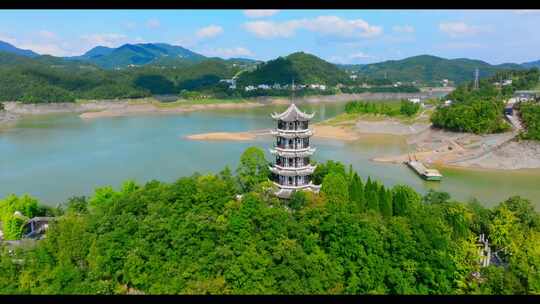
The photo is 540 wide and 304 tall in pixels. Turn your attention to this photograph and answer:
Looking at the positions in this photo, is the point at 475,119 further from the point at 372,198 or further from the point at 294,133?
the point at 294,133

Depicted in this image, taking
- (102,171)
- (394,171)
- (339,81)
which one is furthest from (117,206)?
(339,81)

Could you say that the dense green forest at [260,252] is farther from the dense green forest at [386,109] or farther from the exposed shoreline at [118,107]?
the exposed shoreline at [118,107]

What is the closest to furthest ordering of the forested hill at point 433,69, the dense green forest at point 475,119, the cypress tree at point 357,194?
the cypress tree at point 357,194 < the dense green forest at point 475,119 < the forested hill at point 433,69

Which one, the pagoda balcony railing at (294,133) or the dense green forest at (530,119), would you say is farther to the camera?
the dense green forest at (530,119)

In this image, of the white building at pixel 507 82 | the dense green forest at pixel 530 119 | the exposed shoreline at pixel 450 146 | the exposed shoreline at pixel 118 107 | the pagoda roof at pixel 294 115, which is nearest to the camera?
the pagoda roof at pixel 294 115

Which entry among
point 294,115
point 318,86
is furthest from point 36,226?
point 318,86

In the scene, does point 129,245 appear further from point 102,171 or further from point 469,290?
point 102,171

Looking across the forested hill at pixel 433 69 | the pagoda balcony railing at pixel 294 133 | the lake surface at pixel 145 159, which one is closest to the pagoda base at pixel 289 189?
the pagoda balcony railing at pixel 294 133
